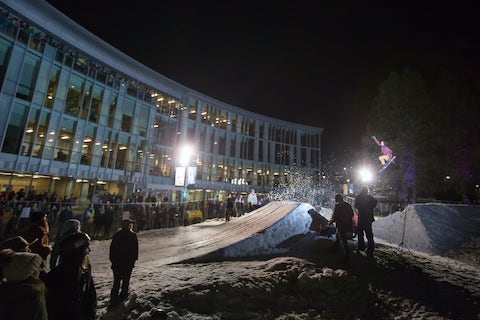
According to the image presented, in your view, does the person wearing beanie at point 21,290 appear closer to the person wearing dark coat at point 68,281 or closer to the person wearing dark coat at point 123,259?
the person wearing dark coat at point 68,281

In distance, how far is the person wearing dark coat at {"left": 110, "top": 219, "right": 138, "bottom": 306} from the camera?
588 centimetres

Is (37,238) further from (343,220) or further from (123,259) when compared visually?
(343,220)

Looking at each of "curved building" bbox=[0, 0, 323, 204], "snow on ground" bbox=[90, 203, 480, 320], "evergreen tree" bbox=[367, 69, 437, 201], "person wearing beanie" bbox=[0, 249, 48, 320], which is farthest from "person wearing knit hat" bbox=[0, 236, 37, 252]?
"evergreen tree" bbox=[367, 69, 437, 201]

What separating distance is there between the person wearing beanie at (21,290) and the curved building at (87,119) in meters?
21.5

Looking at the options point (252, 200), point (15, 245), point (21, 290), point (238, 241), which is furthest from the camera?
point (252, 200)

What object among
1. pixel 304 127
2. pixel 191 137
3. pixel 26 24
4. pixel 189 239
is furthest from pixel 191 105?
pixel 189 239

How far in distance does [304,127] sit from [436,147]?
94.3 feet

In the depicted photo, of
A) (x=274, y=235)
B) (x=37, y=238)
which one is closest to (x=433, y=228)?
(x=274, y=235)

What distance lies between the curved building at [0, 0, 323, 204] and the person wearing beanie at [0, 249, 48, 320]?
2147 centimetres

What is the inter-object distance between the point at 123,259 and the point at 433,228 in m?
15.4

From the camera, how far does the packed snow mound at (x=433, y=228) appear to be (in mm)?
12862

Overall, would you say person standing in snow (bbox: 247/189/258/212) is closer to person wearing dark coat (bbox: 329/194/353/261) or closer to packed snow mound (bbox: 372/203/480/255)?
packed snow mound (bbox: 372/203/480/255)

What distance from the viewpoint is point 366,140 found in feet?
123

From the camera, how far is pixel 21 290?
271 centimetres
